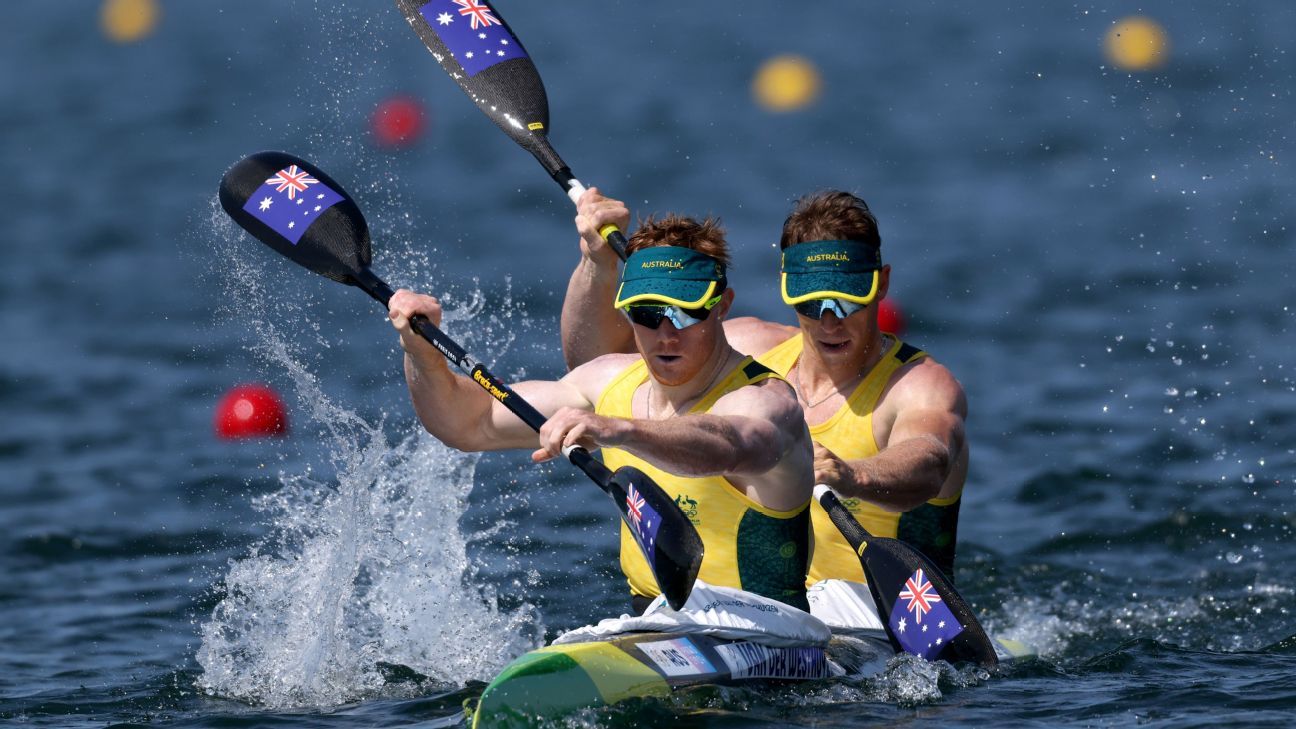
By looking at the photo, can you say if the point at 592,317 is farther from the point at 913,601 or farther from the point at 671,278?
the point at 913,601

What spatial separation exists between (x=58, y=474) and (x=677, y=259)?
7.24 metres

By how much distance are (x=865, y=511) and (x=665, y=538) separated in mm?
1695

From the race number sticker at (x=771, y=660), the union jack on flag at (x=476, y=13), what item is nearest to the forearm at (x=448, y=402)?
the race number sticker at (x=771, y=660)

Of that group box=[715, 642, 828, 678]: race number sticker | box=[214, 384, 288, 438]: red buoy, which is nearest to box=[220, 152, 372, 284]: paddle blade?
box=[715, 642, 828, 678]: race number sticker

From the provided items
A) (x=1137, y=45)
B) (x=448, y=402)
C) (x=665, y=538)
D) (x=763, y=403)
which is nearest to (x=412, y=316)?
(x=448, y=402)

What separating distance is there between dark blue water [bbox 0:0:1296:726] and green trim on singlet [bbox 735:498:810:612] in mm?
353

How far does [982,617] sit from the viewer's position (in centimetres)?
841

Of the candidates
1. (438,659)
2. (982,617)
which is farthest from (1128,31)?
(438,659)

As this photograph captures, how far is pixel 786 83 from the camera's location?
21.6 metres

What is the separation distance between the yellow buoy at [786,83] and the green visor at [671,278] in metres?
15.4

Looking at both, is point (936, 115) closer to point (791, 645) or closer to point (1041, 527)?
point (1041, 527)

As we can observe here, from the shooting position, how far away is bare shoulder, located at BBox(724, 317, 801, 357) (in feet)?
23.9

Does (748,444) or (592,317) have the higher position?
(592,317)

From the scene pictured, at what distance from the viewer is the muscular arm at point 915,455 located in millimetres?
6184
